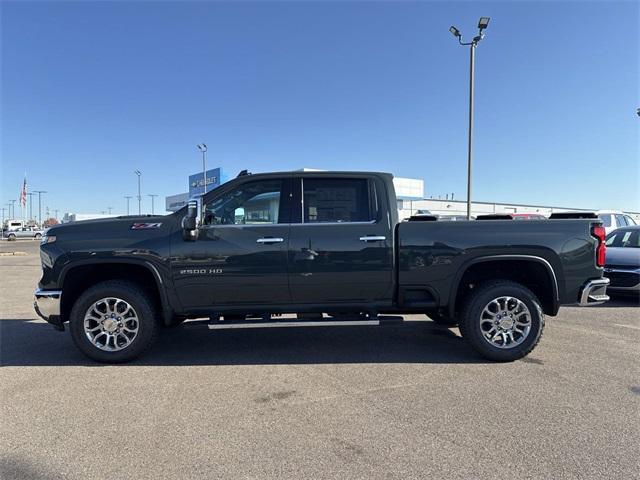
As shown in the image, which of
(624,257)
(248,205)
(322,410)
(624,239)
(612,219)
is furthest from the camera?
(612,219)

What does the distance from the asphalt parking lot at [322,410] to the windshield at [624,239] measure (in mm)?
4124

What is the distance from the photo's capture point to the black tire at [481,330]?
4.77 m

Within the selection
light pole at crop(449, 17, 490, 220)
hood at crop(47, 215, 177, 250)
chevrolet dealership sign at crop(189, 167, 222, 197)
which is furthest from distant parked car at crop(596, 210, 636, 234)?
chevrolet dealership sign at crop(189, 167, 222, 197)

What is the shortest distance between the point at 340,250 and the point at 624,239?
770cm

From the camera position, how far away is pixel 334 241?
4.77m

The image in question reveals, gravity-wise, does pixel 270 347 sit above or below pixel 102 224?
below

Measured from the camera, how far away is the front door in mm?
4711

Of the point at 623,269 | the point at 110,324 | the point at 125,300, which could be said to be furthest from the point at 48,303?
the point at 623,269

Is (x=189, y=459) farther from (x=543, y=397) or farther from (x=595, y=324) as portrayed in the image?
(x=595, y=324)

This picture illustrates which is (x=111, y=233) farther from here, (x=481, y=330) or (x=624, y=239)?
(x=624, y=239)

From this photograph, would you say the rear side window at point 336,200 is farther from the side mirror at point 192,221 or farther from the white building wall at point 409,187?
the white building wall at point 409,187

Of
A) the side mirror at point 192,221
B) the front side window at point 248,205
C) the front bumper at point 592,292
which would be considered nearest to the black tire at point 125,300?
the side mirror at point 192,221

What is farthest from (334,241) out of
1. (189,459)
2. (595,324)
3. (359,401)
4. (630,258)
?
(630,258)

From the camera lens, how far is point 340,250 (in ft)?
15.6
